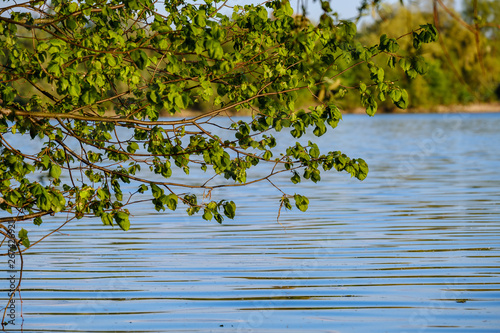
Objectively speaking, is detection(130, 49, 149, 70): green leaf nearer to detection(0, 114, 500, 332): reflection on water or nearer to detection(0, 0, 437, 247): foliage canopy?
detection(0, 0, 437, 247): foliage canopy

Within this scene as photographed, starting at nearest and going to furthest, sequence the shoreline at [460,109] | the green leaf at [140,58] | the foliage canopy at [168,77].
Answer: the green leaf at [140,58] < the foliage canopy at [168,77] < the shoreline at [460,109]

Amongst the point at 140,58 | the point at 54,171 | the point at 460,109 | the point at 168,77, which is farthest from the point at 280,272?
the point at 460,109

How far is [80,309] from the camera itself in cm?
846

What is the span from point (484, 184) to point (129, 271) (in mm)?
13553

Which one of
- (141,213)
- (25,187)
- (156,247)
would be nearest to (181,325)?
(25,187)

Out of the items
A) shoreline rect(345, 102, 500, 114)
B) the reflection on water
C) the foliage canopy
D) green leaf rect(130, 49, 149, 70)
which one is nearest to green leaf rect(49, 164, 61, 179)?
the foliage canopy

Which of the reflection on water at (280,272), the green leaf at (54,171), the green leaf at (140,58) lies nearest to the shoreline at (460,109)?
the reflection on water at (280,272)

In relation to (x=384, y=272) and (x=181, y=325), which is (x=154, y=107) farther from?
(x=384, y=272)

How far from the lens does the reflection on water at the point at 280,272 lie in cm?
788

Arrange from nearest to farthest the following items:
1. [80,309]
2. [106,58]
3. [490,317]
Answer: [106,58] < [490,317] < [80,309]

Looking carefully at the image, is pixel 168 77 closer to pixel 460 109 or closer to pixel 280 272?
pixel 280 272

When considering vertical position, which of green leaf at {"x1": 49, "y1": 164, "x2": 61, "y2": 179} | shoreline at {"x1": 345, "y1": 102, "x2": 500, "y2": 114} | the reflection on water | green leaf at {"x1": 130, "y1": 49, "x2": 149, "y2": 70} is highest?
shoreline at {"x1": 345, "y1": 102, "x2": 500, "y2": 114}

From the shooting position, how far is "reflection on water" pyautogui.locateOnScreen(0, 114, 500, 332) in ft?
25.8

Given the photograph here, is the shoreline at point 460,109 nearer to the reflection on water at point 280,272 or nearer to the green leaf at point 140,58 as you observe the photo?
the reflection on water at point 280,272
